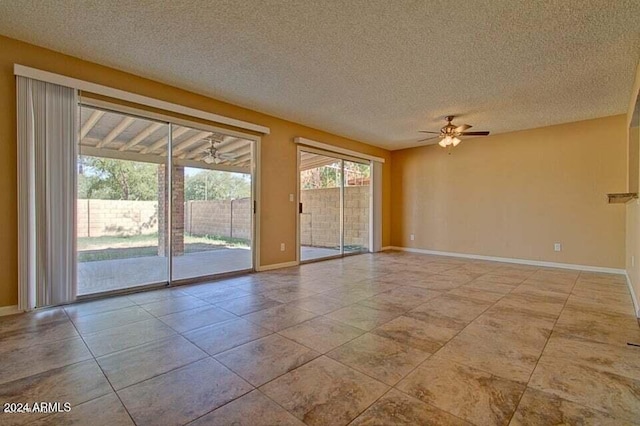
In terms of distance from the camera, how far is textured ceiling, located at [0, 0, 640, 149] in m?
2.36

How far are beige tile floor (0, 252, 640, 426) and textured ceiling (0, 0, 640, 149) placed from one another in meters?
2.50

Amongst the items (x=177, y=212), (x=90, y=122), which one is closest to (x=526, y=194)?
(x=177, y=212)

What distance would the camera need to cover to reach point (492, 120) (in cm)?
508

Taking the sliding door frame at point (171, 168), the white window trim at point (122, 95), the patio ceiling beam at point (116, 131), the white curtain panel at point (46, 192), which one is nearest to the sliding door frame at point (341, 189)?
the sliding door frame at point (171, 168)

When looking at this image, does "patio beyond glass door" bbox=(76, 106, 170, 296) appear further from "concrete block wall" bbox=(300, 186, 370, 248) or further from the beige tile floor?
"concrete block wall" bbox=(300, 186, 370, 248)

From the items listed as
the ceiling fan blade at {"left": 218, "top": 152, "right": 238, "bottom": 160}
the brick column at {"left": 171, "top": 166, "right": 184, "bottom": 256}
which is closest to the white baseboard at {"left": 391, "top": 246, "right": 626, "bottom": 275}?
the ceiling fan blade at {"left": 218, "top": 152, "right": 238, "bottom": 160}

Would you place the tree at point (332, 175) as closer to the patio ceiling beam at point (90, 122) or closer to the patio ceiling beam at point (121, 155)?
the patio ceiling beam at point (121, 155)

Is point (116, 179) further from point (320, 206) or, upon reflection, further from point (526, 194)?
point (526, 194)

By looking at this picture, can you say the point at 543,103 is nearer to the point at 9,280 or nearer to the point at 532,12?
the point at 532,12

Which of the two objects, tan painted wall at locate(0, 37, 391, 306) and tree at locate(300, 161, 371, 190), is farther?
tree at locate(300, 161, 371, 190)

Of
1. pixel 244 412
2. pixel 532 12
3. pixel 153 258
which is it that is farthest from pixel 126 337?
pixel 532 12

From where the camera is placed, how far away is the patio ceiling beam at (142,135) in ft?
11.9

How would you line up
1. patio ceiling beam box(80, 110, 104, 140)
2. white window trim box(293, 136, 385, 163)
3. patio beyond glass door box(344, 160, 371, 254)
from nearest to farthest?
patio ceiling beam box(80, 110, 104, 140)
white window trim box(293, 136, 385, 163)
patio beyond glass door box(344, 160, 371, 254)

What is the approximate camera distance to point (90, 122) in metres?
3.33
